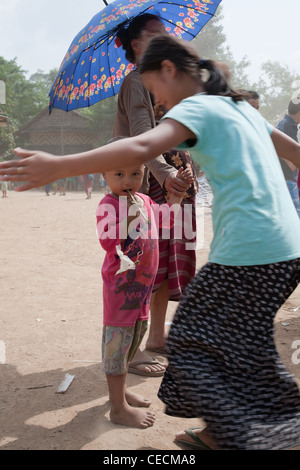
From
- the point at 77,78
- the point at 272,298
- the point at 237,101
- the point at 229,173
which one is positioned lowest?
the point at 272,298

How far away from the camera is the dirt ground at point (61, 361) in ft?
7.69

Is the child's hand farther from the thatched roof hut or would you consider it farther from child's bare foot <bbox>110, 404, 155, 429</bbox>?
the thatched roof hut

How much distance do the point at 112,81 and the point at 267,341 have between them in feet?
7.57

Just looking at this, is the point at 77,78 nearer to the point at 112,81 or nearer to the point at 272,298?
the point at 112,81

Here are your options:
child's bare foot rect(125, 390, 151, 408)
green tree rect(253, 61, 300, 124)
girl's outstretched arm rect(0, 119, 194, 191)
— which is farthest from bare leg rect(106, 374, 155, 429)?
green tree rect(253, 61, 300, 124)

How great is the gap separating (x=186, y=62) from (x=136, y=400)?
5.51ft

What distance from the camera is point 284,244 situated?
178 cm

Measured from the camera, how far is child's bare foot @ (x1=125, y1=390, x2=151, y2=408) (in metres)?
2.62

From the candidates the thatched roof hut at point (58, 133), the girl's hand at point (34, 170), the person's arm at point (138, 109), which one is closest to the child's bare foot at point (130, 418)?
the person's arm at point (138, 109)

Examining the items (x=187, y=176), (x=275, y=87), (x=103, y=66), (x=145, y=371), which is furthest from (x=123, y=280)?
(x=275, y=87)

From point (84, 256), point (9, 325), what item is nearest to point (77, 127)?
point (84, 256)

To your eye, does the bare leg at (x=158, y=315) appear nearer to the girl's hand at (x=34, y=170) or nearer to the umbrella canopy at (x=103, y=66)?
the umbrella canopy at (x=103, y=66)

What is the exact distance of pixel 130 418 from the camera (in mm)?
2402

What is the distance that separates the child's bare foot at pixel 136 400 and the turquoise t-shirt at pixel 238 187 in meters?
1.14
